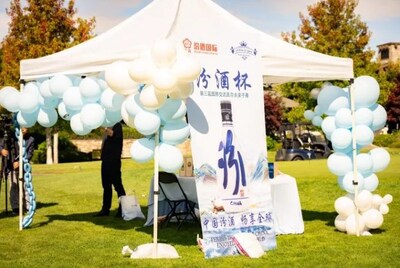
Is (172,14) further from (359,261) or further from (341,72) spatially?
(359,261)

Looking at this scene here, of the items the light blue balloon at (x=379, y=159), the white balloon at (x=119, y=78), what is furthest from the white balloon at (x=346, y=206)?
the white balloon at (x=119, y=78)

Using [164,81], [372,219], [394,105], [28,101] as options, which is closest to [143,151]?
[164,81]

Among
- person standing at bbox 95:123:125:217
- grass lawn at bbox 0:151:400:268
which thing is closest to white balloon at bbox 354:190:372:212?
grass lawn at bbox 0:151:400:268

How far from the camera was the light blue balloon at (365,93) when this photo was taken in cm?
926

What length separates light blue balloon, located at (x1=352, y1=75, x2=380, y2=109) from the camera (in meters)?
9.26

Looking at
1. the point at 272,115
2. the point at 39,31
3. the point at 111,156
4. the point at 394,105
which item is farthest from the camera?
the point at 394,105

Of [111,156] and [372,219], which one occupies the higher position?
[111,156]

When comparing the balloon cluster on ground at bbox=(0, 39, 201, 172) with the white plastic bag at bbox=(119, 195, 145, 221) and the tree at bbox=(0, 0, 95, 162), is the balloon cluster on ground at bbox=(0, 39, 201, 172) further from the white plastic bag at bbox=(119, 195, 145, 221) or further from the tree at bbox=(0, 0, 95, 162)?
the tree at bbox=(0, 0, 95, 162)

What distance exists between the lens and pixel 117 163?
1146 cm

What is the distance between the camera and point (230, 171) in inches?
314

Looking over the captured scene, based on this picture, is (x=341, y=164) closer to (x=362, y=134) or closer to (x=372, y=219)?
(x=362, y=134)

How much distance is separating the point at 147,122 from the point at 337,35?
32582 millimetres

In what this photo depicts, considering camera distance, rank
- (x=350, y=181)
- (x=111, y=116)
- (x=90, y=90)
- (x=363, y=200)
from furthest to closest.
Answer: (x=350, y=181) → (x=363, y=200) → (x=111, y=116) → (x=90, y=90)

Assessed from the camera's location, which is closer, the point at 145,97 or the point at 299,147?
the point at 145,97
